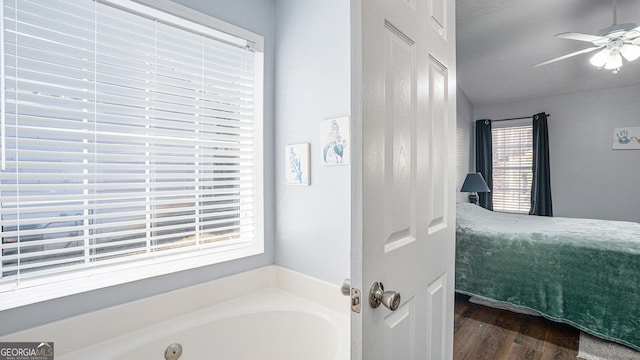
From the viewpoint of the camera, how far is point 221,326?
172 centimetres

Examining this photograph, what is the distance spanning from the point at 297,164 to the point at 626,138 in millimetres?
5112

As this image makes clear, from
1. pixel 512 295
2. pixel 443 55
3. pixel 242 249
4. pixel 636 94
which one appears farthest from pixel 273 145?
pixel 636 94

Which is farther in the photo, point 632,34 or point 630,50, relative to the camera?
point 630,50

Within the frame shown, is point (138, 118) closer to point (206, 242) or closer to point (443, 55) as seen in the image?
point (206, 242)

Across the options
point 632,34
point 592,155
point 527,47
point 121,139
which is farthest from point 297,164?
point 592,155

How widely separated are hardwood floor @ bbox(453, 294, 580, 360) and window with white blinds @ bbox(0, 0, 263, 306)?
68.0 inches

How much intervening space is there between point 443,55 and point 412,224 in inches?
26.8

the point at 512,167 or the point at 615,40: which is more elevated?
the point at 615,40

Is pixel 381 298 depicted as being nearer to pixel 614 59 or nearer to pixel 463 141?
pixel 614 59

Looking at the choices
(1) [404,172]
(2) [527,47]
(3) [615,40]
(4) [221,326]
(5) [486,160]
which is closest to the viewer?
(1) [404,172]

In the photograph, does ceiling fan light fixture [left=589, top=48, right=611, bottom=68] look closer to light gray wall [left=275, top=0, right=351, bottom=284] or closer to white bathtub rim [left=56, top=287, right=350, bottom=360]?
light gray wall [left=275, top=0, right=351, bottom=284]

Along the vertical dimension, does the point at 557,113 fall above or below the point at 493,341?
above

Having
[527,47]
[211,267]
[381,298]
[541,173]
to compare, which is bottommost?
[211,267]

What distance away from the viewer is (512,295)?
258cm
